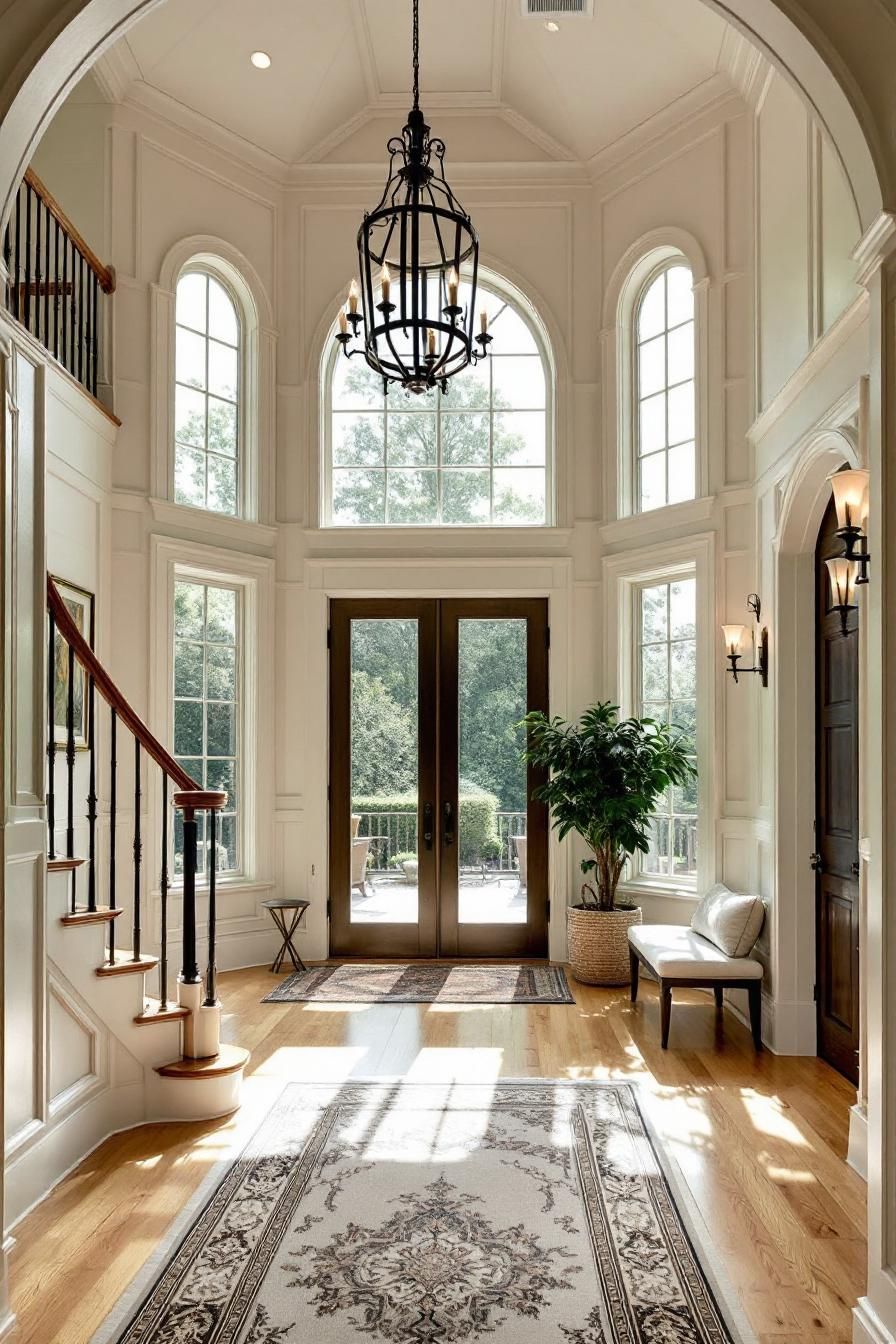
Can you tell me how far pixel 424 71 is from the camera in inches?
292

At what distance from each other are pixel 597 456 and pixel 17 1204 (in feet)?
19.3

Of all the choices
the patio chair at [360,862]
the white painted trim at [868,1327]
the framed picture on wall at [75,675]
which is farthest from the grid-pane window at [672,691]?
the white painted trim at [868,1327]

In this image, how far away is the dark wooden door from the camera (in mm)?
4785

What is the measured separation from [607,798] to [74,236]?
179 inches

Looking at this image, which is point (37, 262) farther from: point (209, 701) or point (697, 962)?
point (697, 962)

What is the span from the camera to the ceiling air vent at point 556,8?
6504 millimetres

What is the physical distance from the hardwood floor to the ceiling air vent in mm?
6015


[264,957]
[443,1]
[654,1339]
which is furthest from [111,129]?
[654,1339]

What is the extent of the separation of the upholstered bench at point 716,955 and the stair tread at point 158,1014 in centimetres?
240

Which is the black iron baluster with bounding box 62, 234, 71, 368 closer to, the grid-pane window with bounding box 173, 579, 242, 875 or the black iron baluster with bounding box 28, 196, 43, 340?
the black iron baluster with bounding box 28, 196, 43, 340

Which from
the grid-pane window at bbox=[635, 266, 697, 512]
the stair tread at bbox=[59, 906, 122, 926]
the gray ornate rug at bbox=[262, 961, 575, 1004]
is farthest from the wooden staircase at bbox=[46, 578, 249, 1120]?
the grid-pane window at bbox=[635, 266, 697, 512]

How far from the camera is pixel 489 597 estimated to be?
771cm

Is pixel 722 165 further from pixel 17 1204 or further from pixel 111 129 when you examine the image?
pixel 17 1204

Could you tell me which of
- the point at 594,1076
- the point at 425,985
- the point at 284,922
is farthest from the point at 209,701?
the point at 594,1076
